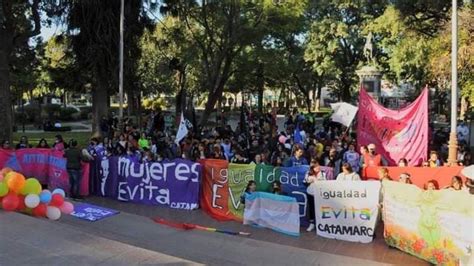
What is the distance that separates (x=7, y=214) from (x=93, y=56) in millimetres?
16304

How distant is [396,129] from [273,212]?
4695mm

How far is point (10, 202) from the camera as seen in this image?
966 centimetres

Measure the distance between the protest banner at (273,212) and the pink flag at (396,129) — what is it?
4.09 metres

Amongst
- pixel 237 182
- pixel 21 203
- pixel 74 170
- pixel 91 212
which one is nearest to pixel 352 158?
pixel 237 182

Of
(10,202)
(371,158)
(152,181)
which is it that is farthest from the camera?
(152,181)

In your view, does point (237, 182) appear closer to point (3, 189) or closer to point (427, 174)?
point (427, 174)

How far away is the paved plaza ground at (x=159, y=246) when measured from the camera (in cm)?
759

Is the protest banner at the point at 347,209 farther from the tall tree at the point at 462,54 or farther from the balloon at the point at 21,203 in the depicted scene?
the tall tree at the point at 462,54

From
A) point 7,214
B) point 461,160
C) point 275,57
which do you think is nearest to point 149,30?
point 275,57

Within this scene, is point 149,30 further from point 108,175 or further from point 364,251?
point 364,251

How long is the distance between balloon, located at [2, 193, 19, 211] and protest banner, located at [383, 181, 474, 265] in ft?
20.8

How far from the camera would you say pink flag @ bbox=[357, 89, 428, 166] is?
13758 mm

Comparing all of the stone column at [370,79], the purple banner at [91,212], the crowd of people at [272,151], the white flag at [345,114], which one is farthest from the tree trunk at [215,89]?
the purple banner at [91,212]

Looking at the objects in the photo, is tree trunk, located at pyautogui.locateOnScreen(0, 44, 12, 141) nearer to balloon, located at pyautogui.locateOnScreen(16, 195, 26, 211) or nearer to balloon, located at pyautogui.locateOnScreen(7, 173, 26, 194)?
balloon, located at pyautogui.locateOnScreen(16, 195, 26, 211)
